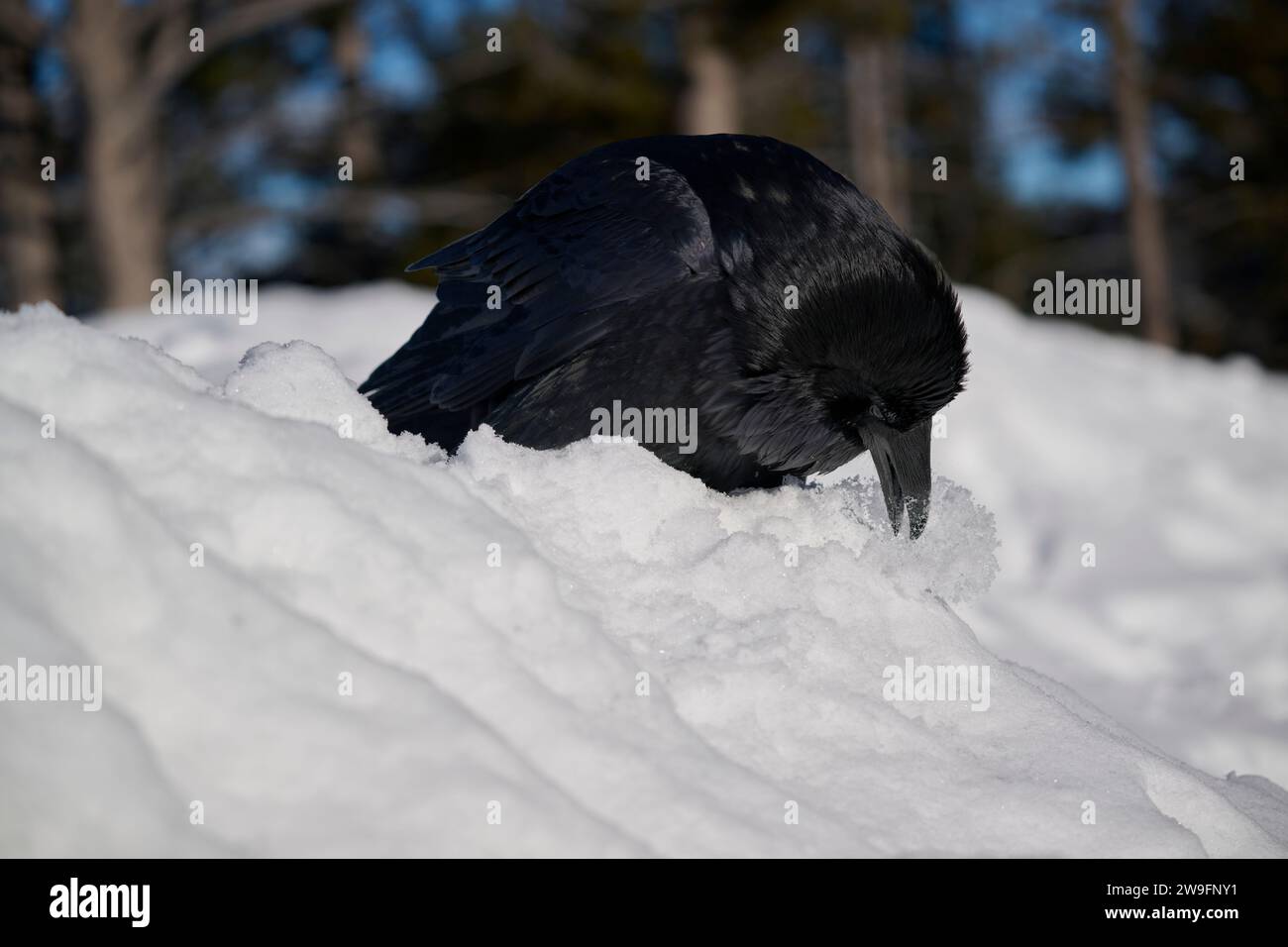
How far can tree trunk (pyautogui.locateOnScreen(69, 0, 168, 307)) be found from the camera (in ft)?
34.4

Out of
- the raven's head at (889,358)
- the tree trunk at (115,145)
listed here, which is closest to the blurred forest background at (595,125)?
the tree trunk at (115,145)

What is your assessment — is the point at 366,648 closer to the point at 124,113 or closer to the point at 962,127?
the point at 124,113

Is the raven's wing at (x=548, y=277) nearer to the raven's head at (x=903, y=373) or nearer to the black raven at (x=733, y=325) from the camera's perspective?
the black raven at (x=733, y=325)

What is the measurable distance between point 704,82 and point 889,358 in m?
11.1

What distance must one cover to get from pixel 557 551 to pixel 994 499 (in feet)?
17.8

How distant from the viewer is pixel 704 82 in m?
13.3

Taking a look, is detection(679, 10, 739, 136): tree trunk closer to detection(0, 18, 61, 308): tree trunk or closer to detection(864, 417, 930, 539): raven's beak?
detection(0, 18, 61, 308): tree trunk
